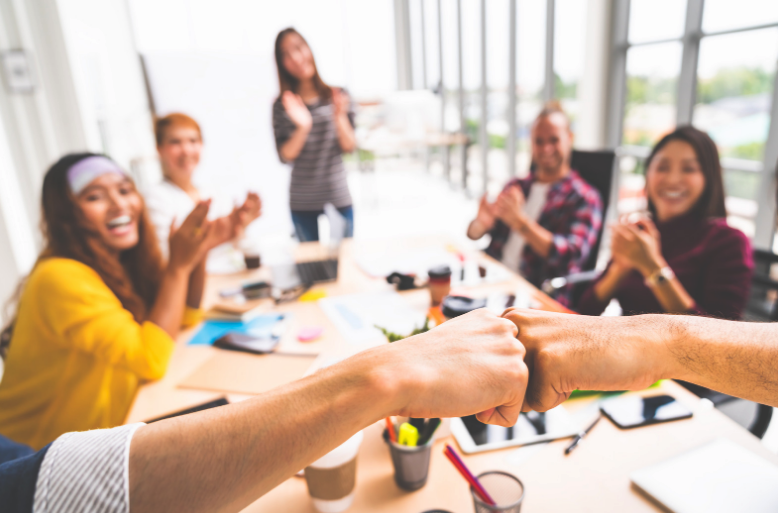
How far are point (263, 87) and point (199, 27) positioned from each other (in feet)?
6.75

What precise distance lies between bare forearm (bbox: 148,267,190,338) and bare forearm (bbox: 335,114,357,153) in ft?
5.49

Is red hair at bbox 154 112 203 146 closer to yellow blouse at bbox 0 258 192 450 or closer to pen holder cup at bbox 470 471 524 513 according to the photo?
yellow blouse at bbox 0 258 192 450

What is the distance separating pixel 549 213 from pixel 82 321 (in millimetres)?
1925

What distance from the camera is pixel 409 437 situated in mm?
826

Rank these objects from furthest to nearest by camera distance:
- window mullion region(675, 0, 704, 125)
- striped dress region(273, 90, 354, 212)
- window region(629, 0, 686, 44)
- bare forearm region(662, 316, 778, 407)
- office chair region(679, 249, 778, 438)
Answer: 1. window region(629, 0, 686, 44)
2. window mullion region(675, 0, 704, 125)
3. striped dress region(273, 90, 354, 212)
4. office chair region(679, 249, 778, 438)
5. bare forearm region(662, 316, 778, 407)

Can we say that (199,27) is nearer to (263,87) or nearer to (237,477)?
(263,87)

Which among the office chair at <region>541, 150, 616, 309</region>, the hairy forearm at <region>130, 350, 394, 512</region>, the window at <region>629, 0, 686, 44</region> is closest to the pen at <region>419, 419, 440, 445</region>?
the hairy forearm at <region>130, 350, 394, 512</region>

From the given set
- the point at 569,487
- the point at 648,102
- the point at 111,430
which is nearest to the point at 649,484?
the point at 569,487

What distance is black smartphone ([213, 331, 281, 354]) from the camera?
1.31 metres

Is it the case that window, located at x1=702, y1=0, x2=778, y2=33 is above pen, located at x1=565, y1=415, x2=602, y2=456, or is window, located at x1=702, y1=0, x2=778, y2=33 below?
above

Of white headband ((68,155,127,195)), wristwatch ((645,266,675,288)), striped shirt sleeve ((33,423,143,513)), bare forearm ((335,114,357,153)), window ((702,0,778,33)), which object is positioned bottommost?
wristwatch ((645,266,675,288))

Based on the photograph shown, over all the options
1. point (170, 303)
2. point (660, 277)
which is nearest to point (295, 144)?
point (170, 303)

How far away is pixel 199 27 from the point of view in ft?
18.5

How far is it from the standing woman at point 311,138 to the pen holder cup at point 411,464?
1.99m
